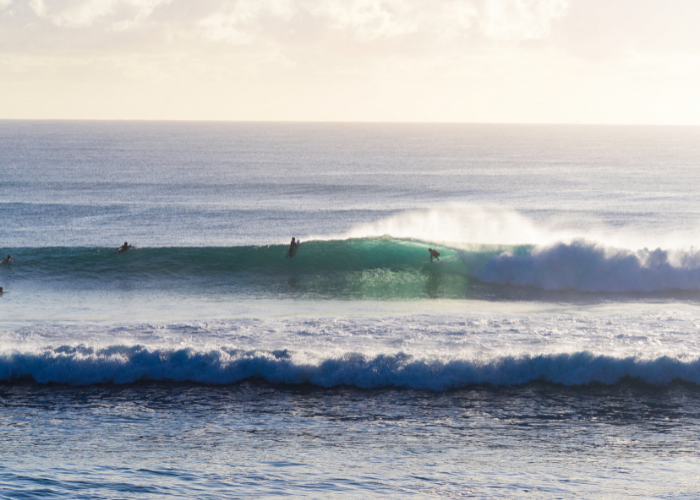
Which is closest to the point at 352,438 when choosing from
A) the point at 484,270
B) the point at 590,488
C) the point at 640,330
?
the point at 590,488

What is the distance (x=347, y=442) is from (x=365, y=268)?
536 inches

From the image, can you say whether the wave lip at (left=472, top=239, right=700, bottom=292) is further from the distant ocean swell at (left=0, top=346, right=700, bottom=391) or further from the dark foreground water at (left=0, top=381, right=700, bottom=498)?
the dark foreground water at (left=0, top=381, right=700, bottom=498)

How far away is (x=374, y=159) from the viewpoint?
99.4m

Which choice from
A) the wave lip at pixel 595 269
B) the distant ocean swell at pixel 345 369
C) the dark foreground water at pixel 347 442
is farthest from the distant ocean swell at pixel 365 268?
the dark foreground water at pixel 347 442

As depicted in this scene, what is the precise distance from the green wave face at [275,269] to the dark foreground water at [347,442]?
8.45 metres

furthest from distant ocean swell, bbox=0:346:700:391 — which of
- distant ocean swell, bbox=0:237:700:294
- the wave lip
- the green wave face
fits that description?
the wave lip

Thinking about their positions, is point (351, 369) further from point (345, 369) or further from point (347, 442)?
point (347, 442)

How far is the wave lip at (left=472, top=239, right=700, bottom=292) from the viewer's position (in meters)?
19.5

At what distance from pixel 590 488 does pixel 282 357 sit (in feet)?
19.8

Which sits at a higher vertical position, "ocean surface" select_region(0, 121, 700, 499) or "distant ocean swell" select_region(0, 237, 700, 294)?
"distant ocean swell" select_region(0, 237, 700, 294)

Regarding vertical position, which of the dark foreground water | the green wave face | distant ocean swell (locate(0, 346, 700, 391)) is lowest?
the dark foreground water

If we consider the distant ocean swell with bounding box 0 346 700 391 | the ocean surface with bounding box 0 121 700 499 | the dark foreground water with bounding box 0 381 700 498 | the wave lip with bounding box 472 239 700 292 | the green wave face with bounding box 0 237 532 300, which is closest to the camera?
the dark foreground water with bounding box 0 381 700 498

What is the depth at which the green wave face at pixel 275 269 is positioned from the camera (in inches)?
778

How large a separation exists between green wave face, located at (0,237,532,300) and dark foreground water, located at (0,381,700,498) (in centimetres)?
845
